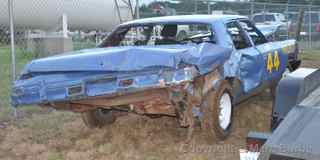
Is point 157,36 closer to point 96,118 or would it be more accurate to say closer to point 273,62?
point 96,118

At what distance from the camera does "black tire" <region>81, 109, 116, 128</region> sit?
5875mm

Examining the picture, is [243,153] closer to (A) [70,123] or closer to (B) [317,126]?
(B) [317,126]

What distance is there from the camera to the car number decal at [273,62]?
250 inches

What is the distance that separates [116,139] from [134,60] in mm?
1300

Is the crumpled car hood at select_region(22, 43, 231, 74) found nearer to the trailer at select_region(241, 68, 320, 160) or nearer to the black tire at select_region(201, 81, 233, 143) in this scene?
the black tire at select_region(201, 81, 233, 143)

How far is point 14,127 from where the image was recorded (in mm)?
6137

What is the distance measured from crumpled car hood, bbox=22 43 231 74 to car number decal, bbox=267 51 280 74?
67.3 inches

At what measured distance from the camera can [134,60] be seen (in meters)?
4.50

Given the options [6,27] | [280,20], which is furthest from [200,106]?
[280,20]

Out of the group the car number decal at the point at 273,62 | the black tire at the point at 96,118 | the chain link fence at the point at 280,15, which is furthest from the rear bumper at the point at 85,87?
the chain link fence at the point at 280,15

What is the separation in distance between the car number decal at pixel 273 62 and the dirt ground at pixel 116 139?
2.21ft

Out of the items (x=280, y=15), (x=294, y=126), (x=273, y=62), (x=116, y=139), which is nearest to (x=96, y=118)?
(x=116, y=139)

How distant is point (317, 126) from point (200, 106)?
8.49 ft

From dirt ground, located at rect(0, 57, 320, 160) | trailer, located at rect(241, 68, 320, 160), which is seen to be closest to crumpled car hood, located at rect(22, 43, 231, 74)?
dirt ground, located at rect(0, 57, 320, 160)
